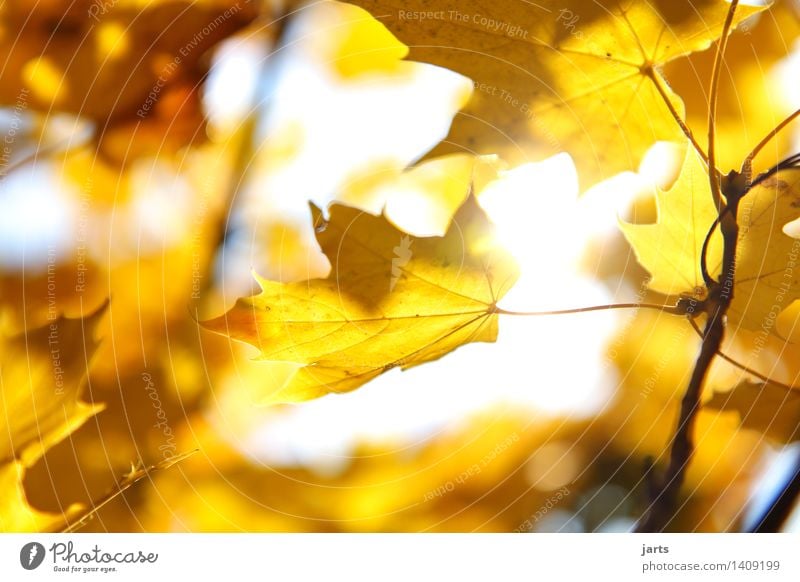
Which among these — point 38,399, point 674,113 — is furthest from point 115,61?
point 674,113

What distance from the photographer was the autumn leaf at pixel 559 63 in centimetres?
43

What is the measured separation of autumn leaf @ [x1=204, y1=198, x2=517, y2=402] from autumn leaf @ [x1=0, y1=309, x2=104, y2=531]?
0.10m

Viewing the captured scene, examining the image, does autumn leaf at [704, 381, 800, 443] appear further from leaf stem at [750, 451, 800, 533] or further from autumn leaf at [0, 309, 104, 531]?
autumn leaf at [0, 309, 104, 531]

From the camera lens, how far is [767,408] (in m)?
0.48

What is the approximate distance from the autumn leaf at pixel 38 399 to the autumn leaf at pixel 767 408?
0.44 metres

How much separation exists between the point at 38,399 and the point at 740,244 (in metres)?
0.48

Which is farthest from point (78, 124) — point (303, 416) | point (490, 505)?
point (490, 505)

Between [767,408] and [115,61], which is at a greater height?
[115,61]

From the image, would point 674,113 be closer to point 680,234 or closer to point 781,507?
point 680,234

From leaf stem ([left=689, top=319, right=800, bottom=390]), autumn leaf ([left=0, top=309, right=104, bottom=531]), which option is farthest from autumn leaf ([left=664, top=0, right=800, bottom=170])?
autumn leaf ([left=0, top=309, right=104, bottom=531])

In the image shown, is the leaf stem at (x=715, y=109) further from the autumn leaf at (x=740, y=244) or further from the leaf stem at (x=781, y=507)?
the leaf stem at (x=781, y=507)

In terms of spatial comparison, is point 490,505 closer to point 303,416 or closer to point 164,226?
point 303,416

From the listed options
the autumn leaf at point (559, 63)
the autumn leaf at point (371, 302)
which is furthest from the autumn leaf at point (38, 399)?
the autumn leaf at point (559, 63)

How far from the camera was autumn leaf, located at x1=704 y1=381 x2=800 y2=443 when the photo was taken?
472 mm
